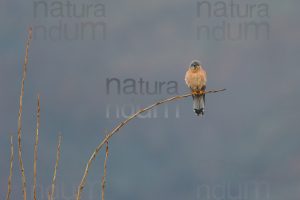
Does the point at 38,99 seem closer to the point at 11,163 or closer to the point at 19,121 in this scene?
the point at 19,121

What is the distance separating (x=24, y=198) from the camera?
184 cm

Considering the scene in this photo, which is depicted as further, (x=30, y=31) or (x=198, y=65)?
(x=198, y=65)

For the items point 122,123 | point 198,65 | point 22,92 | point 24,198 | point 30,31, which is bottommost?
point 24,198

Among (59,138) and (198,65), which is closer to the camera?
(59,138)

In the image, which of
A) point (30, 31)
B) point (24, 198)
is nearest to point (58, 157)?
point (24, 198)

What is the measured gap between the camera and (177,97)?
6.90 feet

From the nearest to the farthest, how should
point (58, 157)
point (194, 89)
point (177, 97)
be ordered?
point (58, 157) → point (177, 97) → point (194, 89)

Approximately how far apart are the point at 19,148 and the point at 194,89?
29.0ft

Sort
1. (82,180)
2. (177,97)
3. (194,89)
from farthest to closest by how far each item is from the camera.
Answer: (194,89) → (177,97) → (82,180)

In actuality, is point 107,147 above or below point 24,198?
above

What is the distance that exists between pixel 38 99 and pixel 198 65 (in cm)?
927

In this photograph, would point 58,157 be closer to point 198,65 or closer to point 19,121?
point 19,121

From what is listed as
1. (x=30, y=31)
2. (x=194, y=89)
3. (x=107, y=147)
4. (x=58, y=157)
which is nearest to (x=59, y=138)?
(x=58, y=157)

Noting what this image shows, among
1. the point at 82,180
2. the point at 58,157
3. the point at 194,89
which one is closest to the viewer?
the point at 82,180
